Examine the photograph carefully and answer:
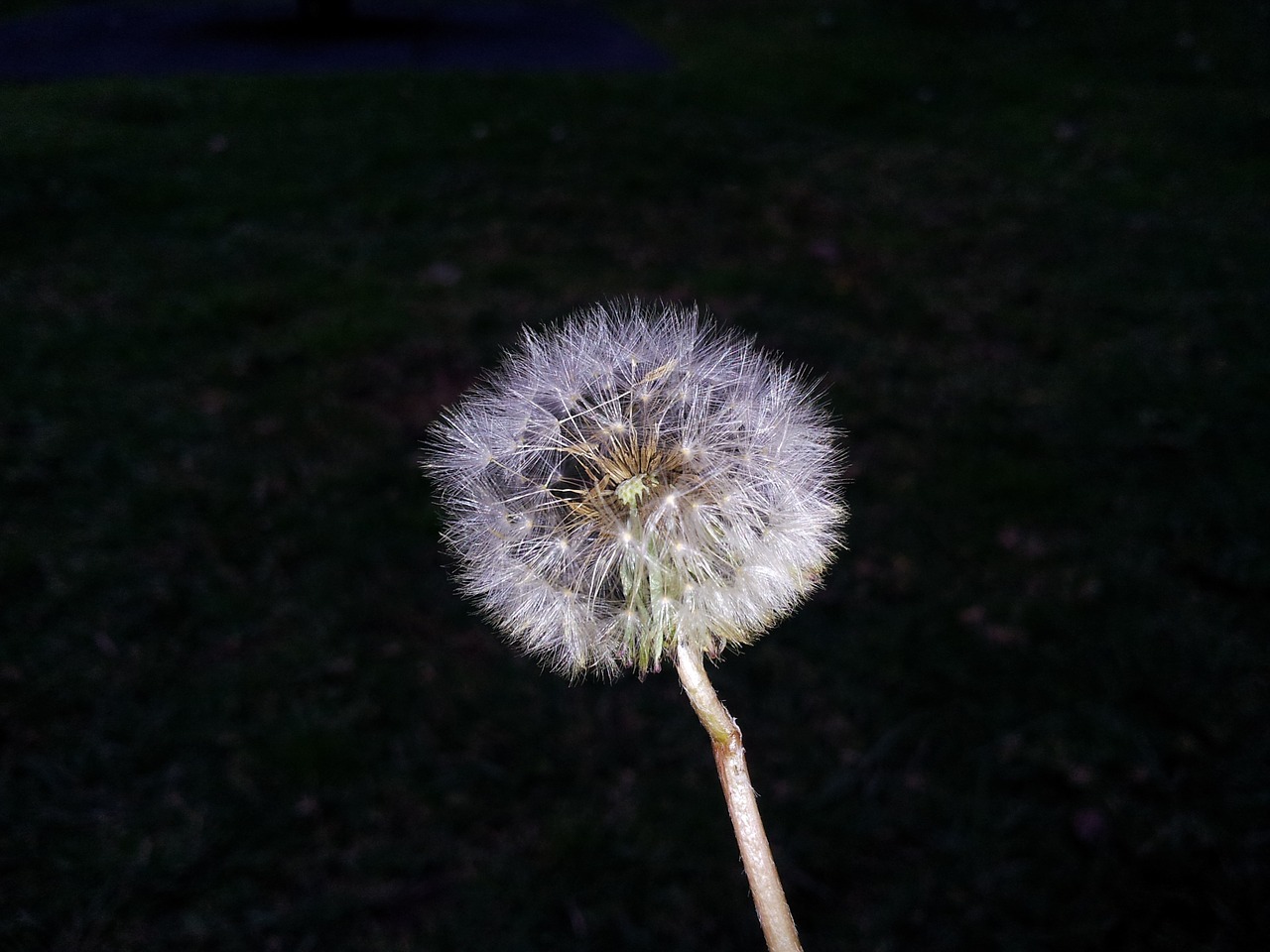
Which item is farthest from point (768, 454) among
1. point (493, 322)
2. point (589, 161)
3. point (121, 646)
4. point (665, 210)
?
point (589, 161)

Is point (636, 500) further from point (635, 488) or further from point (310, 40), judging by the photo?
point (310, 40)

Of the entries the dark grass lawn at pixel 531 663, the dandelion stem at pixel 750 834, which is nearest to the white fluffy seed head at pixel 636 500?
the dandelion stem at pixel 750 834

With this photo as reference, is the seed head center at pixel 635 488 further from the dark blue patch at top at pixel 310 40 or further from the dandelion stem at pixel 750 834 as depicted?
the dark blue patch at top at pixel 310 40

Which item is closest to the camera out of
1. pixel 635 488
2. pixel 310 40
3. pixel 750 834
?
pixel 750 834

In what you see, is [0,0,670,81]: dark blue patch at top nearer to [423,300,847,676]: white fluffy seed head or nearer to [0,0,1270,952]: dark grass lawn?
[0,0,1270,952]: dark grass lawn

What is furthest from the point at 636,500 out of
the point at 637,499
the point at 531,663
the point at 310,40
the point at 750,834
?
the point at 310,40

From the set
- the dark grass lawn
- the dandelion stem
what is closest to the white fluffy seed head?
the dandelion stem
